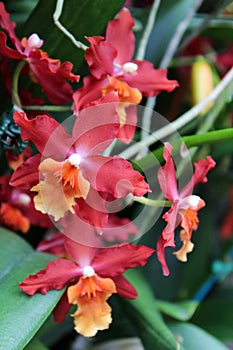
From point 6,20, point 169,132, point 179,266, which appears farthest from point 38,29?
point 179,266

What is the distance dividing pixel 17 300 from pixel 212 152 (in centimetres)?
34

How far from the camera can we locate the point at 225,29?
76 cm

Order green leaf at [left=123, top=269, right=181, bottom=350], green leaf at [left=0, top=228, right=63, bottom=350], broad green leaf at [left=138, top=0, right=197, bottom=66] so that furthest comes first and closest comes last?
broad green leaf at [left=138, top=0, right=197, bottom=66], green leaf at [left=123, top=269, right=181, bottom=350], green leaf at [left=0, top=228, right=63, bottom=350]

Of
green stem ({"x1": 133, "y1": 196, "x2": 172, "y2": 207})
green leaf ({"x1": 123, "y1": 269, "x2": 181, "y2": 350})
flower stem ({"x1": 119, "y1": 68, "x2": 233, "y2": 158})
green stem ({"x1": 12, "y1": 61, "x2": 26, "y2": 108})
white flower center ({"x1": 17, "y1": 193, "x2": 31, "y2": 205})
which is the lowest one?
green leaf ({"x1": 123, "y1": 269, "x2": 181, "y2": 350})

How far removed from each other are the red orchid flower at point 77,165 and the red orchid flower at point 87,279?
0.18ft

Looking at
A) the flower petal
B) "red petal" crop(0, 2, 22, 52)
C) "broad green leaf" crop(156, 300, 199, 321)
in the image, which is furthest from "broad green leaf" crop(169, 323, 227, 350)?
"red petal" crop(0, 2, 22, 52)

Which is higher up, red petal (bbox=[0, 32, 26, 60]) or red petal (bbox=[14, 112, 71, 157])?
red petal (bbox=[0, 32, 26, 60])

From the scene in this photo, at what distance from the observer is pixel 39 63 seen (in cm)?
51

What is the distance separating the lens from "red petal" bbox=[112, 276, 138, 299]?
523mm

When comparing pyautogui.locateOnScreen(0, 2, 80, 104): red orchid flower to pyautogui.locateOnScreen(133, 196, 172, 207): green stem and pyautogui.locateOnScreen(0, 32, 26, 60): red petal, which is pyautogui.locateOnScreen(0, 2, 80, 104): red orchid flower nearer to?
pyautogui.locateOnScreen(0, 32, 26, 60): red petal

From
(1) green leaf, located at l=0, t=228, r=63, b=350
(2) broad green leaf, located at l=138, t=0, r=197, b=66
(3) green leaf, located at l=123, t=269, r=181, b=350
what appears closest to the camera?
(1) green leaf, located at l=0, t=228, r=63, b=350

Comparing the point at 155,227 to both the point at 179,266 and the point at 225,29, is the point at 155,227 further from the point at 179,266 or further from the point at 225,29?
the point at 225,29

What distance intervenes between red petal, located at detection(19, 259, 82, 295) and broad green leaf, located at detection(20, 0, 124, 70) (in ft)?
0.64

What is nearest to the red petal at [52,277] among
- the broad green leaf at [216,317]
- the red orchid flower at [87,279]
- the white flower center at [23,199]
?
the red orchid flower at [87,279]
